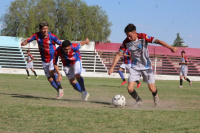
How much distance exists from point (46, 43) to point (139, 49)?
328 cm

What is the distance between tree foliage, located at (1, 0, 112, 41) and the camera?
43281 millimetres

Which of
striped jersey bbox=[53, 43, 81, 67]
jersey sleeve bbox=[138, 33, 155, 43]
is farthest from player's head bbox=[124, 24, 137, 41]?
striped jersey bbox=[53, 43, 81, 67]

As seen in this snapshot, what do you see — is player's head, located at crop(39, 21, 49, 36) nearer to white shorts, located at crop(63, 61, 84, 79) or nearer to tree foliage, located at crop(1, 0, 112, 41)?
white shorts, located at crop(63, 61, 84, 79)

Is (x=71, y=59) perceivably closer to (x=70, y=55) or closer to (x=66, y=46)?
(x=70, y=55)

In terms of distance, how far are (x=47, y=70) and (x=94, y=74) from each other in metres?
28.1

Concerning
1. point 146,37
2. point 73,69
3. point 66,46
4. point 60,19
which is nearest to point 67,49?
point 66,46

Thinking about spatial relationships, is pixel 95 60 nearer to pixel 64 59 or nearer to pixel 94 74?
pixel 94 74

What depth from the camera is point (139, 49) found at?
8.31 meters

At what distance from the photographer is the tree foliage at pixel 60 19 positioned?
43.3m

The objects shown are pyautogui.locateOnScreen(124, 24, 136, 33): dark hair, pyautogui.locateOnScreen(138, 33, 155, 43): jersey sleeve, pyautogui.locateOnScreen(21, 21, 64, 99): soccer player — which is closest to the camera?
pyautogui.locateOnScreen(124, 24, 136, 33): dark hair

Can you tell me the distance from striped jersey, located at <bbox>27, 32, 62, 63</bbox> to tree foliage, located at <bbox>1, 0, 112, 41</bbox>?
3281cm

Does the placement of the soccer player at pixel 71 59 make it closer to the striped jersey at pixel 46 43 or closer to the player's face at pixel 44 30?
the striped jersey at pixel 46 43

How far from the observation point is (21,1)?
43.2 metres

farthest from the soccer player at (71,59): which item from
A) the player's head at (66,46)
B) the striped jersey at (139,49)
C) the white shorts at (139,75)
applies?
the white shorts at (139,75)
